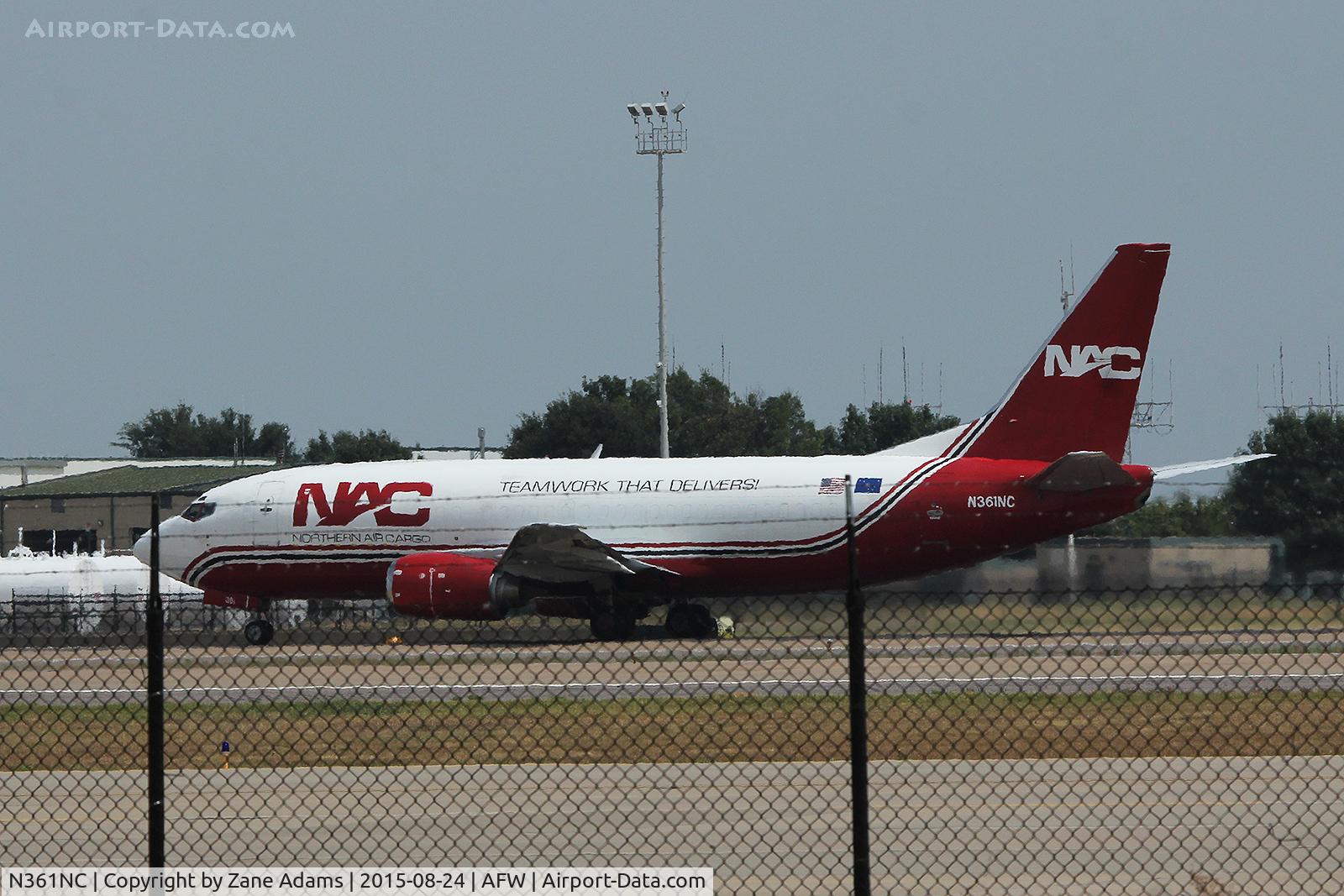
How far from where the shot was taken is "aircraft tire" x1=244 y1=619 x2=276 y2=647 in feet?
116

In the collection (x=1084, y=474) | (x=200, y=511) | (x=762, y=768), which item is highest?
(x=1084, y=474)

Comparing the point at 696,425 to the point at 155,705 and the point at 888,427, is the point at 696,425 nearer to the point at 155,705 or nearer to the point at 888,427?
the point at 888,427

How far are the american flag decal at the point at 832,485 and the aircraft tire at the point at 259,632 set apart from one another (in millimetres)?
11344

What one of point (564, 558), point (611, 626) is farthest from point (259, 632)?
point (611, 626)

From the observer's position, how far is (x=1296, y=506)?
1187 inches

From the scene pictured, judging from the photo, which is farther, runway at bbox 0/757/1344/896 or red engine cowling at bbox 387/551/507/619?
red engine cowling at bbox 387/551/507/619

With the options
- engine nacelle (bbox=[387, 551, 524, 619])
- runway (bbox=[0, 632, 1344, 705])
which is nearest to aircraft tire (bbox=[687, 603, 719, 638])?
runway (bbox=[0, 632, 1344, 705])

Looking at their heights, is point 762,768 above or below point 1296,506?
below

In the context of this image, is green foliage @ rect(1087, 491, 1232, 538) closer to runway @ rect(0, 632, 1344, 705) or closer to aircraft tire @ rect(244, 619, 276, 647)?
runway @ rect(0, 632, 1344, 705)

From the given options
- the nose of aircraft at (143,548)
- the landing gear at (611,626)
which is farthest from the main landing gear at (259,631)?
the landing gear at (611,626)

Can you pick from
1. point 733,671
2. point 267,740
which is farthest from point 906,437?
point 267,740

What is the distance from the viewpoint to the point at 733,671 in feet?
81.9

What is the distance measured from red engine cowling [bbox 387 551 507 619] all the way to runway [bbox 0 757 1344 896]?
17249 mm

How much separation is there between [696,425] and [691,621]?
64294 mm
